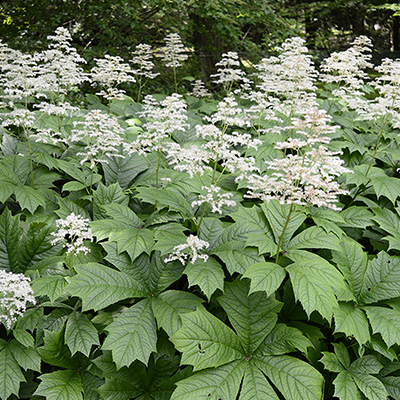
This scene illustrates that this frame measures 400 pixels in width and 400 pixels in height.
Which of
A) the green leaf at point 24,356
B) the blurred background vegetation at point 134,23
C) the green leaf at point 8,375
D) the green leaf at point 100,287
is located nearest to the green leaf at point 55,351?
the green leaf at point 24,356

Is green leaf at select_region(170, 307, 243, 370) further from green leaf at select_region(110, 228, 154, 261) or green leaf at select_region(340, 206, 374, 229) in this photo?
green leaf at select_region(340, 206, 374, 229)

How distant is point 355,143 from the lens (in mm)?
4551

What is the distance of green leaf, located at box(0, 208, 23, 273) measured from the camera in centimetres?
260

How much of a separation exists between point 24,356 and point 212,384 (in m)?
1.08

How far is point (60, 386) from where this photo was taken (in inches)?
80.6

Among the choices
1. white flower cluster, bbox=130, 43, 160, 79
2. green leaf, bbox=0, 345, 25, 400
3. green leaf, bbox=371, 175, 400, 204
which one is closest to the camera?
green leaf, bbox=0, 345, 25, 400

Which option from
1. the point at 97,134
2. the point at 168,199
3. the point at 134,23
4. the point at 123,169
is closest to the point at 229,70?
the point at 123,169

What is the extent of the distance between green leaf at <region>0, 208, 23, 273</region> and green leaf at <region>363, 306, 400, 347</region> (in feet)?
7.90

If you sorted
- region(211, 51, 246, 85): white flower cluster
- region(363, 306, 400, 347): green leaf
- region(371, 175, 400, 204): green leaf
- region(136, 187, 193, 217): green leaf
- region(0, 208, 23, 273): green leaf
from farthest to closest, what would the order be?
region(211, 51, 246, 85): white flower cluster → region(371, 175, 400, 204): green leaf → region(136, 187, 193, 217): green leaf → region(0, 208, 23, 273): green leaf → region(363, 306, 400, 347): green leaf

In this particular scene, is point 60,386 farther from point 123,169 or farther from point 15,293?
point 123,169

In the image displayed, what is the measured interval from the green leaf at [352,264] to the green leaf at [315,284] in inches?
13.0

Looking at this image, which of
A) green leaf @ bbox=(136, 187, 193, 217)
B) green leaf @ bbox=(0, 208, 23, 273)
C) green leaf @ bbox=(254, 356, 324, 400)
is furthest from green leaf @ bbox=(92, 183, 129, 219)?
green leaf @ bbox=(254, 356, 324, 400)

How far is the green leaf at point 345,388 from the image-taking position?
204cm

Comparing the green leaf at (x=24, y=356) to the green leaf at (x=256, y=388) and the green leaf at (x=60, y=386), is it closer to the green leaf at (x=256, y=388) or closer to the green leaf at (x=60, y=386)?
the green leaf at (x=60, y=386)
